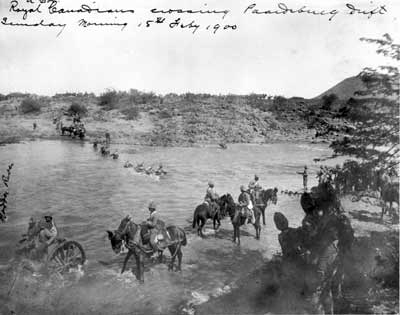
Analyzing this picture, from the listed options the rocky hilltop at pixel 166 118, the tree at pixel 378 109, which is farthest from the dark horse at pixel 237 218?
the rocky hilltop at pixel 166 118

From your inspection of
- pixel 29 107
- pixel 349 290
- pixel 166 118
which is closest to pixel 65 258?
pixel 349 290

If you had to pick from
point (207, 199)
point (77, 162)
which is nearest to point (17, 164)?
point (77, 162)

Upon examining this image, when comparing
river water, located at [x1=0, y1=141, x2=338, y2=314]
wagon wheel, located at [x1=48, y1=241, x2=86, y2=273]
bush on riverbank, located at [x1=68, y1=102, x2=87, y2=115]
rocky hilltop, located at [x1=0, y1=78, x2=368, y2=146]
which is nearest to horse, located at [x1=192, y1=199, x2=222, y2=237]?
river water, located at [x1=0, y1=141, x2=338, y2=314]

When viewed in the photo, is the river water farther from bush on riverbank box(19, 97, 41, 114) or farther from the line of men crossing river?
bush on riverbank box(19, 97, 41, 114)

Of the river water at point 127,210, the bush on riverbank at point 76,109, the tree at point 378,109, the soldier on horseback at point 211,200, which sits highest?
the bush on riverbank at point 76,109

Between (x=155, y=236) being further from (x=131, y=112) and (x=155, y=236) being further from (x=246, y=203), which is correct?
(x=131, y=112)

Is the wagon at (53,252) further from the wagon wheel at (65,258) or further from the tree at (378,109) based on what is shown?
the tree at (378,109)
